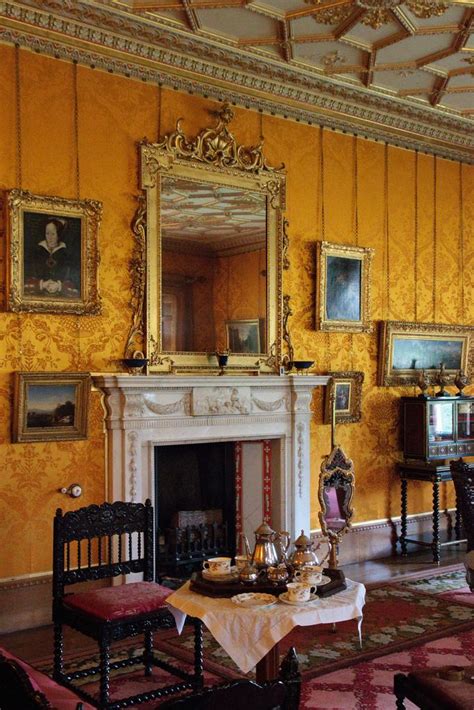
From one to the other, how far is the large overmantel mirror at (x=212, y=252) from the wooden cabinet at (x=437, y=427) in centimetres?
184

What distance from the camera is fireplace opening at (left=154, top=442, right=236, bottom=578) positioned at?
707cm

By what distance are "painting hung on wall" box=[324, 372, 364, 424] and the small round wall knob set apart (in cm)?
274

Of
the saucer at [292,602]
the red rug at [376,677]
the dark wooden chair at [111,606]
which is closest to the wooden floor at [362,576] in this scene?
the dark wooden chair at [111,606]

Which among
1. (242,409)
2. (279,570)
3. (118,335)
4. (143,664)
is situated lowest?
(143,664)

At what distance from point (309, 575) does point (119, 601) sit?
1.13 meters

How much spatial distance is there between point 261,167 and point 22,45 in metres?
2.38

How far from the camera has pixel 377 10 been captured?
240 inches

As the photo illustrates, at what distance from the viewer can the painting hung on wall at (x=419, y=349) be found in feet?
27.7

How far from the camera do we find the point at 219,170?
23.4 ft

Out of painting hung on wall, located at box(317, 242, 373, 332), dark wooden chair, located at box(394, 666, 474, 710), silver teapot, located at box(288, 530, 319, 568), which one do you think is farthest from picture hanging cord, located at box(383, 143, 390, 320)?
dark wooden chair, located at box(394, 666, 474, 710)

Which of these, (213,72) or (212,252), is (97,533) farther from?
(213,72)

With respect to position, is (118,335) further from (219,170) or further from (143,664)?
(143,664)

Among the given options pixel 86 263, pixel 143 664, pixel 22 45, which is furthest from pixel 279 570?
pixel 22 45

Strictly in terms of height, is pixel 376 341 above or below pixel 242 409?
above
